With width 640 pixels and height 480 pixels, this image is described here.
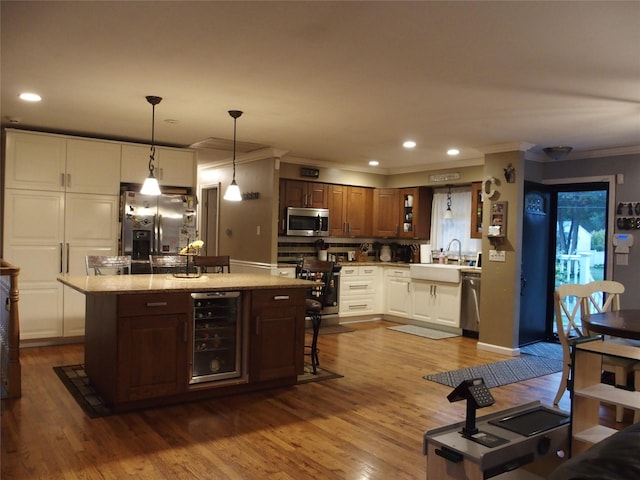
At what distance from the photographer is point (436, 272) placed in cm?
703

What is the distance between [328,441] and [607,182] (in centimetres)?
A: 469

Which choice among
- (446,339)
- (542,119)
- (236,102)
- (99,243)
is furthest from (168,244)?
(542,119)

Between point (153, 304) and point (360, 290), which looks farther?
point (360, 290)

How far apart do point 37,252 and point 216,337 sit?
268cm

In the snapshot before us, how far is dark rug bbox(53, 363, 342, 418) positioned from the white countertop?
866 millimetres

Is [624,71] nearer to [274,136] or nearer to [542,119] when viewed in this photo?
[542,119]

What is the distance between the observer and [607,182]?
5957 millimetres

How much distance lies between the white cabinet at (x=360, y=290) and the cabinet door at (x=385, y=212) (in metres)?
0.65

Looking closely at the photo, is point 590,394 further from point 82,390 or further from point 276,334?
point 82,390

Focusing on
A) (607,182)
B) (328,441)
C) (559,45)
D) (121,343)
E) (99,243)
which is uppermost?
(559,45)

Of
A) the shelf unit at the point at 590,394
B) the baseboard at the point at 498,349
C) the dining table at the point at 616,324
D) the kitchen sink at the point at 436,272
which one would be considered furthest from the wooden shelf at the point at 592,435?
the kitchen sink at the point at 436,272

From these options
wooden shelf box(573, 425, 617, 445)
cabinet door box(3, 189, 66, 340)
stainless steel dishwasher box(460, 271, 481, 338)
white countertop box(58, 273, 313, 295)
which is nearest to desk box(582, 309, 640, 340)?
wooden shelf box(573, 425, 617, 445)

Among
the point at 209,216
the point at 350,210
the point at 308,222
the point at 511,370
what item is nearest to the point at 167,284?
the point at 511,370

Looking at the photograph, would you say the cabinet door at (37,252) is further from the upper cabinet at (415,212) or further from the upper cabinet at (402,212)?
the upper cabinet at (415,212)
